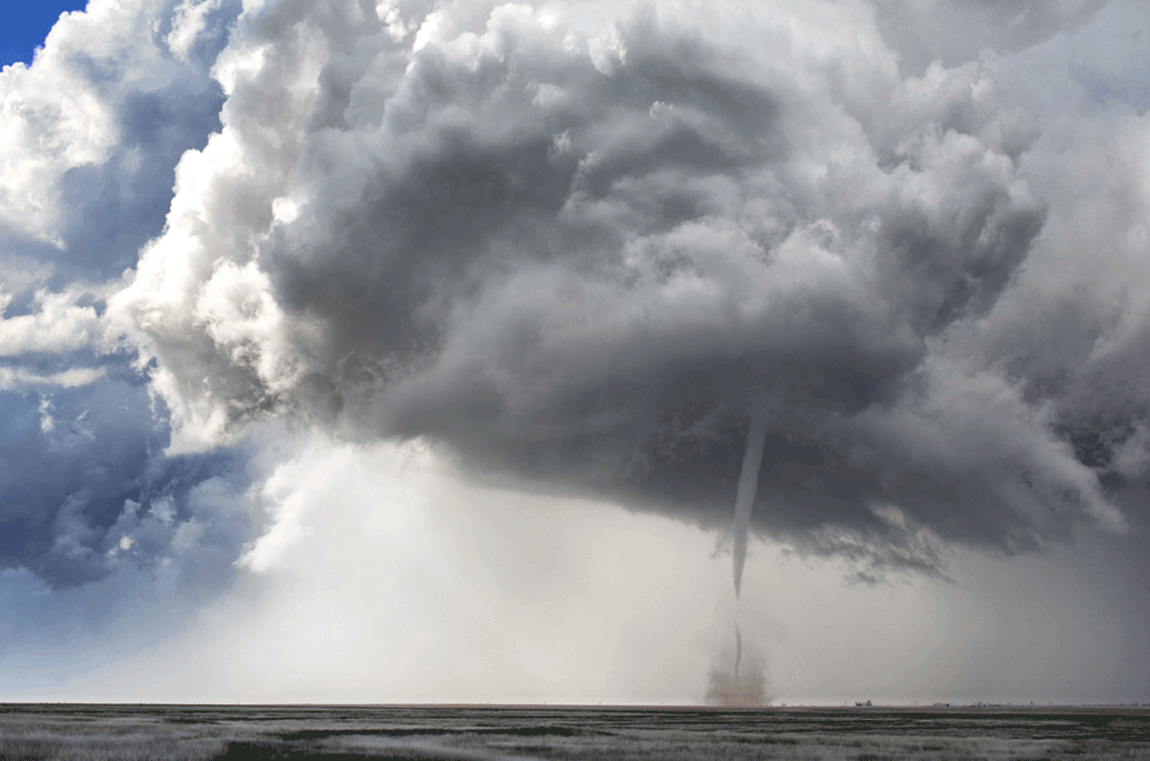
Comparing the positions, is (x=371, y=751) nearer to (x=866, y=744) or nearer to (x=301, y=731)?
(x=301, y=731)

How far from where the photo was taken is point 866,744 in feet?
247

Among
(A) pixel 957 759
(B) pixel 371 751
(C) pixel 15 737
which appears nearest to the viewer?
(A) pixel 957 759

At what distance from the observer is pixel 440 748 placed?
6806cm

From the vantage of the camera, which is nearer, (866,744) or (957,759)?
(957,759)

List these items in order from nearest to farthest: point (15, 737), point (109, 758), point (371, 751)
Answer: point (109, 758) < point (371, 751) < point (15, 737)

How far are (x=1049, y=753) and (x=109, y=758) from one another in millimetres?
66073

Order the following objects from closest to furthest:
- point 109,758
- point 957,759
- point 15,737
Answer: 1. point 109,758
2. point 957,759
3. point 15,737

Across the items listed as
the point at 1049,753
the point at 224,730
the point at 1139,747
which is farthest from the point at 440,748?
the point at 1139,747

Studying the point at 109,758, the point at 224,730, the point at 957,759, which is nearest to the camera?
the point at 109,758

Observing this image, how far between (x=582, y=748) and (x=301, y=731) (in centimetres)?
3649

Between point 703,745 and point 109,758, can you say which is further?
point 703,745

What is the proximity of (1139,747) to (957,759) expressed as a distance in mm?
24415

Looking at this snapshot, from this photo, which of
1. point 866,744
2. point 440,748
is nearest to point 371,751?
point 440,748

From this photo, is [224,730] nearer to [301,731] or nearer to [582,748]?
[301,731]
